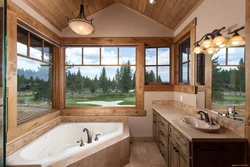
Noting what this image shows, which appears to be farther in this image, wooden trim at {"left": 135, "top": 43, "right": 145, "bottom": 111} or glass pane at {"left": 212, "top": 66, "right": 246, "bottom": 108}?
wooden trim at {"left": 135, "top": 43, "right": 145, "bottom": 111}

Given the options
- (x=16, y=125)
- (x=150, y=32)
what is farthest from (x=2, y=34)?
(x=150, y=32)

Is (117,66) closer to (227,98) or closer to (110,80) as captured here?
(110,80)

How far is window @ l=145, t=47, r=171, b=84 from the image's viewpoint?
140 inches

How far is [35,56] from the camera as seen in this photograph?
103 inches

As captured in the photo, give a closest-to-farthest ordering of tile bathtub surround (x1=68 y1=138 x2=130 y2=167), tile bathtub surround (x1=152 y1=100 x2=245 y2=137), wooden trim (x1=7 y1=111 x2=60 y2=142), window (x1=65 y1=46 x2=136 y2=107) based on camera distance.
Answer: tile bathtub surround (x1=152 y1=100 x2=245 y2=137), tile bathtub surround (x1=68 y1=138 x2=130 y2=167), wooden trim (x1=7 y1=111 x2=60 y2=142), window (x1=65 y1=46 x2=136 y2=107)

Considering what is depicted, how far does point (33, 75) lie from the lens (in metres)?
2.57

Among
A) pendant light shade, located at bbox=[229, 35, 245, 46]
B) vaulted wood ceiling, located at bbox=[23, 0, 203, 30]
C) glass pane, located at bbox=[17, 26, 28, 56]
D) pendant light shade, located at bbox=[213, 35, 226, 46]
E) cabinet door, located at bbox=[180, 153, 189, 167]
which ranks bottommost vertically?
cabinet door, located at bbox=[180, 153, 189, 167]

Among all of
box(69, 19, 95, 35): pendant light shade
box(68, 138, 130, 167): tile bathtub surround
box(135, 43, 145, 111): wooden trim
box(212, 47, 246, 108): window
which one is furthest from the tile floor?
box(69, 19, 95, 35): pendant light shade

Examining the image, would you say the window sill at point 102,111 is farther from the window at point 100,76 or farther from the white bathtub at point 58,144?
the white bathtub at point 58,144

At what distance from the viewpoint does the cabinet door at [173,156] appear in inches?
71.4

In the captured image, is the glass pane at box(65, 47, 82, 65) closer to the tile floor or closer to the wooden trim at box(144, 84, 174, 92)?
the wooden trim at box(144, 84, 174, 92)

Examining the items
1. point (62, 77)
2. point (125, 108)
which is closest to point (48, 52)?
point (62, 77)

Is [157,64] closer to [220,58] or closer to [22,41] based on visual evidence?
[220,58]

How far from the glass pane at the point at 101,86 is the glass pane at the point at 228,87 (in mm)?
1937
